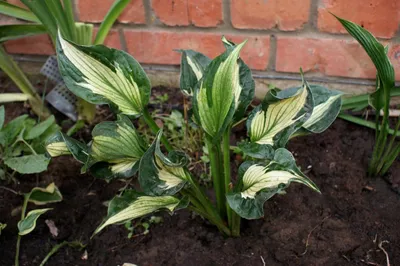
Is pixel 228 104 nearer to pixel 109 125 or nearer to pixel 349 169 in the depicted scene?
pixel 109 125

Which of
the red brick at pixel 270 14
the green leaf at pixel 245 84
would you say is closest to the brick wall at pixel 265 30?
the red brick at pixel 270 14

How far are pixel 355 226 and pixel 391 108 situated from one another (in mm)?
391

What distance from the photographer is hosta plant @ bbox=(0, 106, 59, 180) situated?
3.73 ft

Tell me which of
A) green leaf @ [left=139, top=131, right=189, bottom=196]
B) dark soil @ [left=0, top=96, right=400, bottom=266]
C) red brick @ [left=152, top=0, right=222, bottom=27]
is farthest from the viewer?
red brick @ [left=152, top=0, right=222, bottom=27]

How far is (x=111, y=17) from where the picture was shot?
1256 millimetres

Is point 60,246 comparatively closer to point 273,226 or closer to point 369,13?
point 273,226

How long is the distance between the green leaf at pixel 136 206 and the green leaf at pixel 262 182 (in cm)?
12

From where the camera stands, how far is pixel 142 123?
1.37m

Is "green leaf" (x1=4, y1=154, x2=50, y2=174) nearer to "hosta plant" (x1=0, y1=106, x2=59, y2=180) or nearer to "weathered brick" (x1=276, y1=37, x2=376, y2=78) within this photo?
"hosta plant" (x1=0, y1=106, x2=59, y2=180)

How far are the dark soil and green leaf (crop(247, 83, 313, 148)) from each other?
28cm

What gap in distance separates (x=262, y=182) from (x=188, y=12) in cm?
60

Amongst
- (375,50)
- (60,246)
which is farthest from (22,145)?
(375,50)

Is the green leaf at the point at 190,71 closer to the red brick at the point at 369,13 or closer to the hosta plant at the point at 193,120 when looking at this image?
the hosta plant at the point at 193,120

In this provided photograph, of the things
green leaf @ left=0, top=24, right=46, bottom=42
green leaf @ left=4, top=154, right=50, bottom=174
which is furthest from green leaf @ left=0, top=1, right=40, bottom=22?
green leaf @ left=4, top=154, right=50, bottom=174
